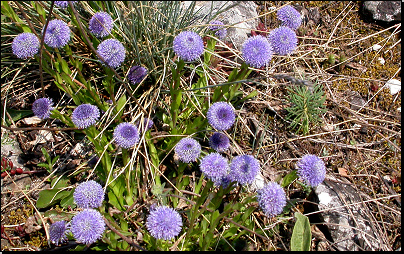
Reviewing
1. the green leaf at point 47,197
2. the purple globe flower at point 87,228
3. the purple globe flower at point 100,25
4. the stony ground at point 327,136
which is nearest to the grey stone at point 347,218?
the stony ground at point 327,136

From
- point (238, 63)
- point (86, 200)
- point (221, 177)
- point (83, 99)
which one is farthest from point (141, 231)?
point (238, 63)

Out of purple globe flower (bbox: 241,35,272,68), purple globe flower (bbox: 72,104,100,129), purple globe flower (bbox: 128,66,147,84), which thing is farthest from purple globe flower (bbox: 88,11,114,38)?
purple globe flower (bbox: 241,35,272,68)

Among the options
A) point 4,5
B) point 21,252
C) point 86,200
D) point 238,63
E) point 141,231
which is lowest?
point 21,252

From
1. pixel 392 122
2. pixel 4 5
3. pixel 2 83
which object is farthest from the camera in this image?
pixel 2 83

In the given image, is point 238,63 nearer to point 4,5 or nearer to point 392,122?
point 392,122

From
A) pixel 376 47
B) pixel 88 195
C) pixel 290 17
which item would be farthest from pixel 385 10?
pixel 88 195

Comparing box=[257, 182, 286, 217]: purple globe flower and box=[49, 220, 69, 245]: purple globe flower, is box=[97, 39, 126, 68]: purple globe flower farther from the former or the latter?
box=[257, 182, 286, 217]: purple globe flower

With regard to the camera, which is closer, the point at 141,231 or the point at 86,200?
the point at 86,200

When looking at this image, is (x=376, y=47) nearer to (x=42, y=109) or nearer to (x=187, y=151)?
(x=187, y=151)
